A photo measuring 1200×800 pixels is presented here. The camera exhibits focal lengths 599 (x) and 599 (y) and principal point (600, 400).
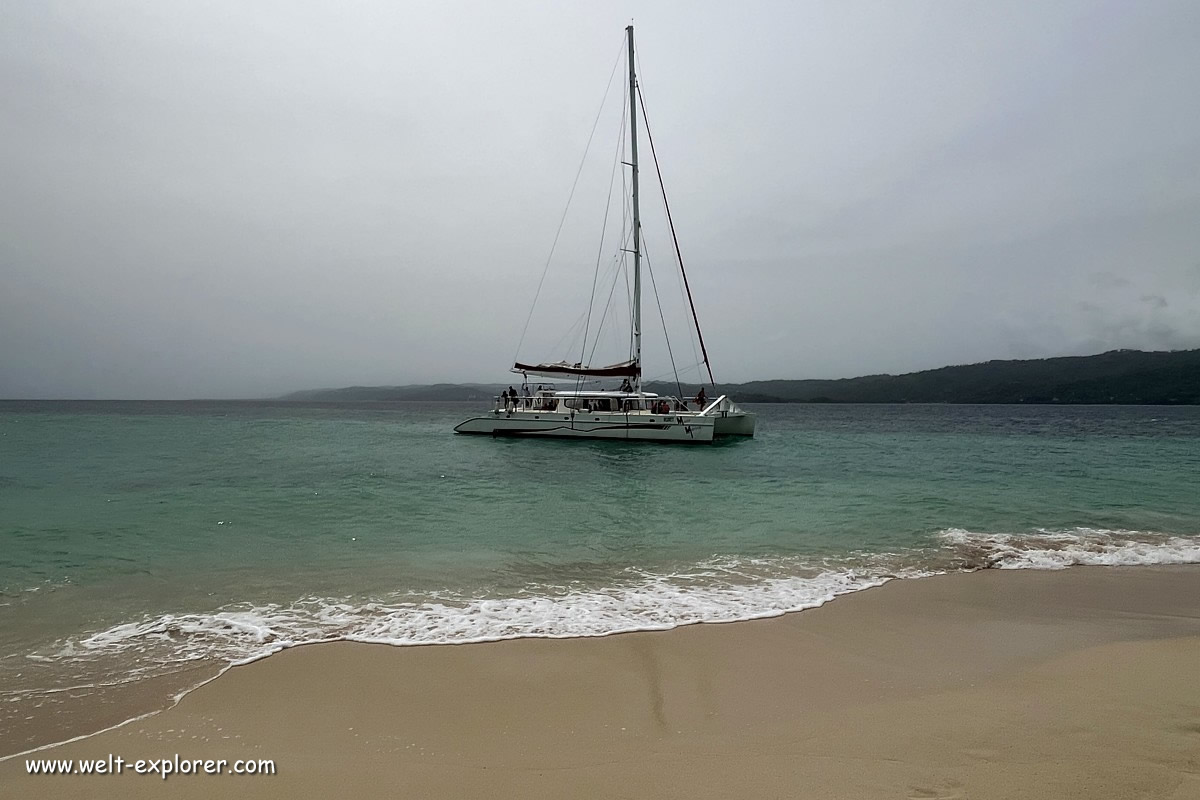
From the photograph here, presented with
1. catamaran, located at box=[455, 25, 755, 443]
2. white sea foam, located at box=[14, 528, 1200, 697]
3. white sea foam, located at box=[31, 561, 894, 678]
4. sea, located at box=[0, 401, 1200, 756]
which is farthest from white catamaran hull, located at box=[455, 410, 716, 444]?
white sea foam, located at box=[31, 561, 894, 678]

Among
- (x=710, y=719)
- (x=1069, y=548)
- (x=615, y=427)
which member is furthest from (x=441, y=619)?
(x=615, y=427)

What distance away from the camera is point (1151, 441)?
34688 mm

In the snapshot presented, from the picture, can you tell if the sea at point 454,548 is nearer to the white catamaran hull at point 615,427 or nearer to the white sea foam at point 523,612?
the white sea foam at point 523,612

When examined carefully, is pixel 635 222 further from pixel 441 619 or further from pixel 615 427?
pixel 441 619

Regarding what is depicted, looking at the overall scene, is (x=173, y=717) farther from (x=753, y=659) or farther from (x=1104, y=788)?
(x=1104, y=788)

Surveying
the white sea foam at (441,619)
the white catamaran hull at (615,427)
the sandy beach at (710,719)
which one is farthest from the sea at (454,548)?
the white catamaran hull at (615,427)

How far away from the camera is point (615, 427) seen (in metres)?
31.5

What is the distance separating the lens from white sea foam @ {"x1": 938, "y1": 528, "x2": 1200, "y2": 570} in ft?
28.9

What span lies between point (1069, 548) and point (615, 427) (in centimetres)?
2291

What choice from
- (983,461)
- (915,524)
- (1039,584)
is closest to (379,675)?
(1039,584)

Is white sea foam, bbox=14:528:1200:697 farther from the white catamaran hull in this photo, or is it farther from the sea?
the white catamaran hull

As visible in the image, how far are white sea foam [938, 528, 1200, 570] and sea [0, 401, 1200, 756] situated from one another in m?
0.06

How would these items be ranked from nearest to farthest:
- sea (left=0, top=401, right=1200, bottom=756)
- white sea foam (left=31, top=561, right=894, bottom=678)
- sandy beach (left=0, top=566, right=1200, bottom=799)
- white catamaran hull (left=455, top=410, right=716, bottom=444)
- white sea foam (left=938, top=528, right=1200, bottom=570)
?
sandy beach (left=0, top=566, right=1200, bottom=799), white sea foam (left=31, top=561, right=894, bottom=678), sea (left=0, top=401, right=1200, bottom=756), white sea foam (left=938, top=528, right=1200, bottom=570), white catamaran hull (left=455, top=410, right=716, bottom=444)

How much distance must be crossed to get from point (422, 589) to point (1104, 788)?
628 centimetres
